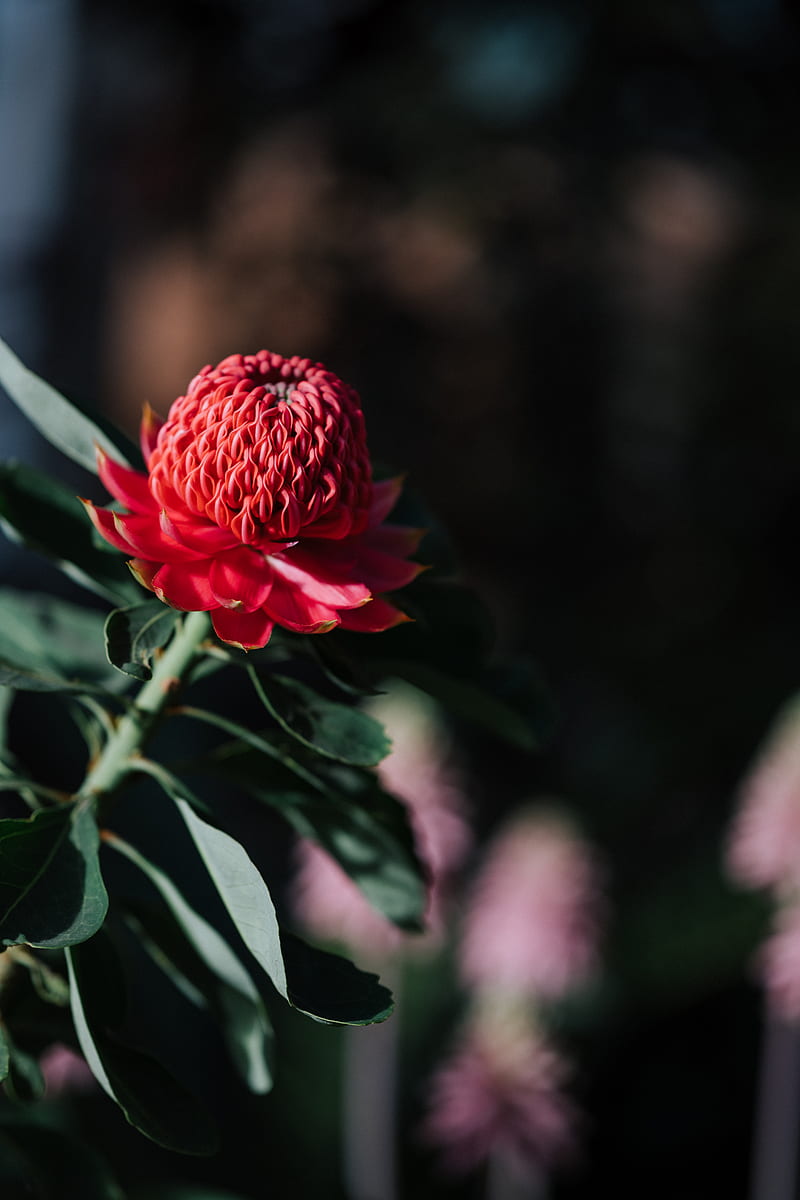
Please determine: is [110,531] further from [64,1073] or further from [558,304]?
[558,304]

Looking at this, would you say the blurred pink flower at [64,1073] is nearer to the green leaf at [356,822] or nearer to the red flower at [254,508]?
the green leaf at [356,822]

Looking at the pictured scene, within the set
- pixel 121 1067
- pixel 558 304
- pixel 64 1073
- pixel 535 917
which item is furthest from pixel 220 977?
pixel 558 304

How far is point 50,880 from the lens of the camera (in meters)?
0.36

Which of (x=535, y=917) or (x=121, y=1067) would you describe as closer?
(x=121, y=1067)

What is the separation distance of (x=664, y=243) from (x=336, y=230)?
3.09 ft

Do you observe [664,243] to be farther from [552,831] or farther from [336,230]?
[552,831]

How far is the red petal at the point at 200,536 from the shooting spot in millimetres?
→ 385

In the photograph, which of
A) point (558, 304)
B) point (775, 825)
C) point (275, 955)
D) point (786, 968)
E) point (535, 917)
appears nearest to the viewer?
point (275, 955)

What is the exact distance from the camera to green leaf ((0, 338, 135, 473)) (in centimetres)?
43

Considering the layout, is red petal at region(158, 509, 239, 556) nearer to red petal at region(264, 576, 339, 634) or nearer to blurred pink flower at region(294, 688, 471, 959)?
red petal at region(264, 576, 339, 634)

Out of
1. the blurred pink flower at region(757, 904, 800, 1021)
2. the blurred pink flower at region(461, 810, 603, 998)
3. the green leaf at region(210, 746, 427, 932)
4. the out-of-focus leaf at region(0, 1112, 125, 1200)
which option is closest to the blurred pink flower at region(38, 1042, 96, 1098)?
the out-of-focus leaf at region(0, 1112, 125, 1200)

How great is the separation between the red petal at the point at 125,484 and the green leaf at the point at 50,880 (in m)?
0.12

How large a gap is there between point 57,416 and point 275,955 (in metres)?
0.24

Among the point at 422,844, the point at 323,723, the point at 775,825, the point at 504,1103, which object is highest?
the point at 323,723
